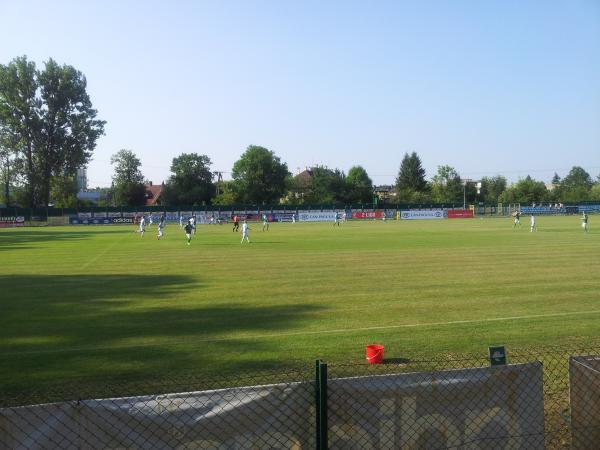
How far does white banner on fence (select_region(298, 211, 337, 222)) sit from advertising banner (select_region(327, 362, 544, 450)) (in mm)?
81640

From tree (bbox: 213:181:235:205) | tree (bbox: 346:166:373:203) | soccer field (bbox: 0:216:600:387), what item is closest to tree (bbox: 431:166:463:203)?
tree (bbox: 346:166:373:203)

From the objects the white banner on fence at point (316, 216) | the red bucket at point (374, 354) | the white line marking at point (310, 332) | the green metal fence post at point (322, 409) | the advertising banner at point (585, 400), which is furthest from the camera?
the white banner on fence at point (316, 216)

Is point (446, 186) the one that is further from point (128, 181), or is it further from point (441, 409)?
point (441, 409)

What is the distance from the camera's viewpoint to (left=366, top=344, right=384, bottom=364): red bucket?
894 centimetres

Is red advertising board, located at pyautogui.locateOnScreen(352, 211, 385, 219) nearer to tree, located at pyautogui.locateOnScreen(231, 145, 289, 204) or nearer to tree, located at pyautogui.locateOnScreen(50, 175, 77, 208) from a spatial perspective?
tree, located at pyautogui.locateOnScreen(231, 145, 289, 204)

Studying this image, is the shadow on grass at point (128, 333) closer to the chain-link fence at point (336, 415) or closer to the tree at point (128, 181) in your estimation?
the chain-link fence at point (336, 415)

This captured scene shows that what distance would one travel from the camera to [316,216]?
8825 cm

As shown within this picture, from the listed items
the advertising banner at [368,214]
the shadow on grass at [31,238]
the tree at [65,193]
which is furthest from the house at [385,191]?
the shadow on grass at [31,238]

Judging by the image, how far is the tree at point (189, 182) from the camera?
388 ft

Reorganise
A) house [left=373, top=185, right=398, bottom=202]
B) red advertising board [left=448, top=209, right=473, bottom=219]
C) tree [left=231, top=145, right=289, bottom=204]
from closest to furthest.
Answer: red advertising board [left=448, top=209, right=473, bottom=219]
tree [left=231, top=145, right=289, bottom=204]
house [left=373, top=185, right=398, bottom=202]

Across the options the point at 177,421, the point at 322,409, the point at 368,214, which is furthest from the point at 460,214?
the point at 177,421

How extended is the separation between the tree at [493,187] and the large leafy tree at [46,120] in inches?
3831

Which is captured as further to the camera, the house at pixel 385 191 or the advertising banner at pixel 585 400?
the house at pixel 385 191

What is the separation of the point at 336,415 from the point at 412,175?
13772 centimetres
